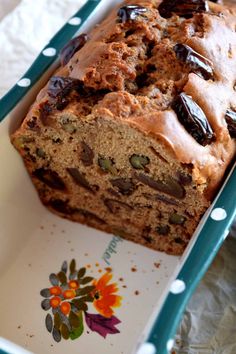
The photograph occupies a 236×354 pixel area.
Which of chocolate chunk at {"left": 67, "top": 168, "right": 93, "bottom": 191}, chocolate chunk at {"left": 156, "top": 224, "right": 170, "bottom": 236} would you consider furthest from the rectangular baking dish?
chocolate chunk at {"left": 67, "top": 168, "right": 93, "bottom": 191}

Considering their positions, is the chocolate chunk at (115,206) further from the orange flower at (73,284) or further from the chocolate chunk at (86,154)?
the orange flower at (73,284)

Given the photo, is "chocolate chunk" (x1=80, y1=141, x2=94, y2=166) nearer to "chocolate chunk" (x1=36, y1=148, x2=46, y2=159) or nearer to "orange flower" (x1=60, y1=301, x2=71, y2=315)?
"chocolate chunk" (x1=36, y1=148, x2=46, y2=159)

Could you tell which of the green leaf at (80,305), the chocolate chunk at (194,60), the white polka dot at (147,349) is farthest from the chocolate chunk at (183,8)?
the white polka dot at (147,349)

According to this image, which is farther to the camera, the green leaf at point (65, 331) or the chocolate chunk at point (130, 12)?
the chocolate chunk at point (130, 12)

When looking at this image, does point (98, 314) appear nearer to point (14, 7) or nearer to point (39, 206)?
point (39, 206)

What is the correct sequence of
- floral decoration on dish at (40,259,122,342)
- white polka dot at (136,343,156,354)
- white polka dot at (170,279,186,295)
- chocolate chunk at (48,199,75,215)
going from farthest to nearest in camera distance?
1. chocolate chunk at (48,199,75,215)
2. floral decoration on dish at (40,259,122,342)
3. white polka dot at (170,279,186,295)
4. white polka dot at (136,343,156,354)
